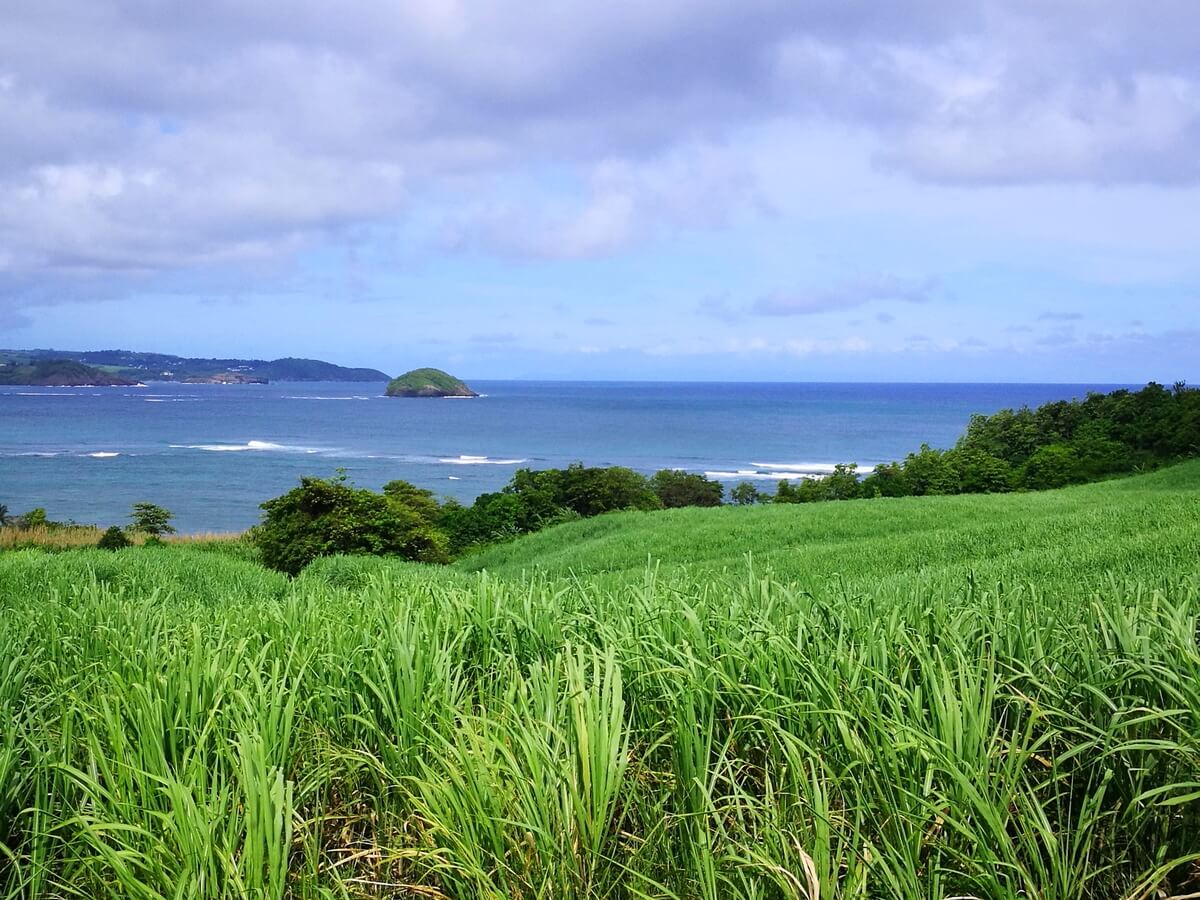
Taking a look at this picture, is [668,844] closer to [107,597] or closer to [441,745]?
[441,745]

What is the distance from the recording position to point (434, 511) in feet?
73.1

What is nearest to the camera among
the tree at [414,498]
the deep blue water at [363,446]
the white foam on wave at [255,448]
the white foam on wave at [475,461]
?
the tree at [414,498]

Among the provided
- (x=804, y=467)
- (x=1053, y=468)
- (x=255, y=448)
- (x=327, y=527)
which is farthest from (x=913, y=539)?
(x=255, y=448)

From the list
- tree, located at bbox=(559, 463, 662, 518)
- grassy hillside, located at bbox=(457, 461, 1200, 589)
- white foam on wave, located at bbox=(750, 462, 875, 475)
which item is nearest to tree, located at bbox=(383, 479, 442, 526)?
tree, located at bbox=(559, 463, 662, 518)

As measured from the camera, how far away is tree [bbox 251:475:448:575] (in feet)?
49.5

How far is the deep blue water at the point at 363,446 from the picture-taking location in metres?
41.7

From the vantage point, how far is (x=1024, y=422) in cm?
2419

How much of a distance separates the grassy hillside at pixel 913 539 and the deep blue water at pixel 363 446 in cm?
2488

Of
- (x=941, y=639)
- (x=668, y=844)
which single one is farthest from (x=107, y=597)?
(x=941, y=639)

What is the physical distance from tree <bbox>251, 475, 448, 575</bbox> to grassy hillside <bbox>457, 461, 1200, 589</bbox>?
1418mm

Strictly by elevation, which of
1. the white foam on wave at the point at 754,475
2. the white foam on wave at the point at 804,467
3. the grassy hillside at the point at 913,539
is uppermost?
the grassy hillside at the point at 913,539

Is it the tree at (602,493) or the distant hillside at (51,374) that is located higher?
the distant hillside at (51,374)

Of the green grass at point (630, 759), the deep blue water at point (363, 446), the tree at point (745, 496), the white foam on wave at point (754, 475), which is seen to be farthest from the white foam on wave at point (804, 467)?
the green grass at point (630, 759)

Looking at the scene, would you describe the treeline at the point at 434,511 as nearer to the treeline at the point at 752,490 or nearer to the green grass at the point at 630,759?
the treeline at the point at 752,490
